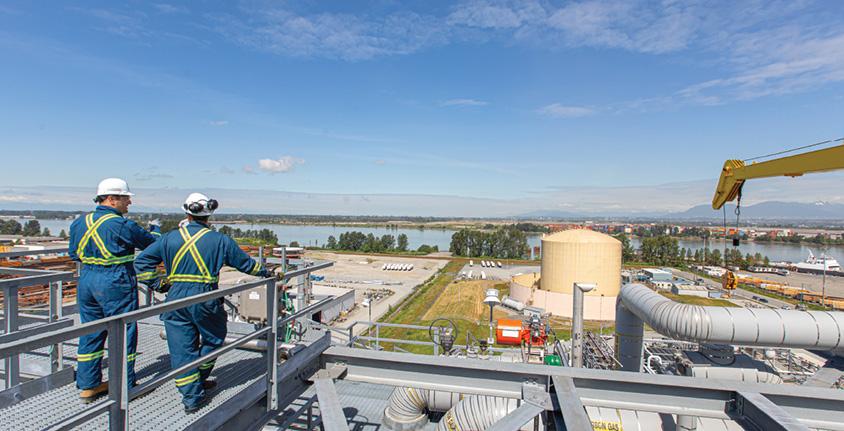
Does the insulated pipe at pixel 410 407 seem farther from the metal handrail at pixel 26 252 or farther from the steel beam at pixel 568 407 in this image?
the metal handrail at pixel 26 252

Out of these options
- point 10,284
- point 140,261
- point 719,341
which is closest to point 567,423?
point 140,261

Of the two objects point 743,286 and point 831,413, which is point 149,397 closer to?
point 831,413

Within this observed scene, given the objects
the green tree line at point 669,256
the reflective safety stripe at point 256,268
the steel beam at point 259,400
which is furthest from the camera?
the green tree line at point 669,256

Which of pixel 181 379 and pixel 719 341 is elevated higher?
pixel 181 379

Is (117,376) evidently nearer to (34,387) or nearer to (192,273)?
(192,273)

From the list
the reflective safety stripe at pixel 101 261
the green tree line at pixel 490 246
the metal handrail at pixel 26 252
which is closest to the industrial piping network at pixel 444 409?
the reflective safety stripe at pixel 101 261

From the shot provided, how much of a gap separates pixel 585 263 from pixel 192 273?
28270 millimetres

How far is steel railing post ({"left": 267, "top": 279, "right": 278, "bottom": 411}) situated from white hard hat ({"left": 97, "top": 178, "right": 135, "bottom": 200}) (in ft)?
4.58

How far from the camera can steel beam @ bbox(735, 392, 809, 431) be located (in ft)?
8.22

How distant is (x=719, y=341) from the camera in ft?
26.5

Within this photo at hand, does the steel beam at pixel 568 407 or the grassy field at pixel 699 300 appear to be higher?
the steel beam at pixel 568 407

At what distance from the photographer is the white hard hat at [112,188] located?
3.12m

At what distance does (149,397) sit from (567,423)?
2.95 m

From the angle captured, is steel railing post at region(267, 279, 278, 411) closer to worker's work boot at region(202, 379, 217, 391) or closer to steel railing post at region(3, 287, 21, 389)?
worker's work boot at region(202, 379, 217, 391)
